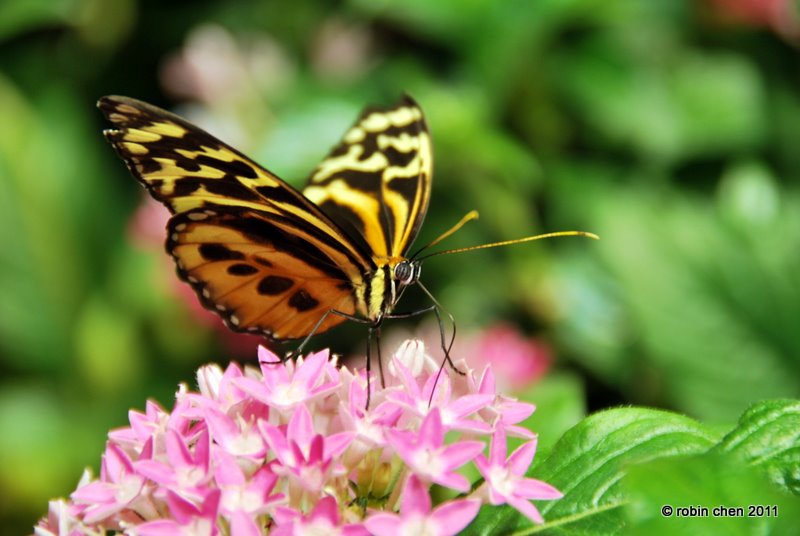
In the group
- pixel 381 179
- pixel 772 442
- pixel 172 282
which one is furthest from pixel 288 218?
pixel 172 282

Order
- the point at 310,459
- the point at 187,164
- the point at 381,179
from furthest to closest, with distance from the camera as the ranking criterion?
the point at 381,179 → the point at 187,164 → the point at 310,459

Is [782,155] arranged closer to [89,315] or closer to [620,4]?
[620,4]

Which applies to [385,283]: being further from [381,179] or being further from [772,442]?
[772,442]

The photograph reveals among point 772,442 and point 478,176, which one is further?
point 478,176

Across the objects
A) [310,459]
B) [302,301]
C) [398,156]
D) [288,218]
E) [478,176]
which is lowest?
[310,459]

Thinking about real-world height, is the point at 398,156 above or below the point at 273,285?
above

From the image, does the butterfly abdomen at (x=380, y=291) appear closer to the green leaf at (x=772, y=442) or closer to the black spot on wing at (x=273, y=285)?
the black spot on wing at (x=273, y=285)

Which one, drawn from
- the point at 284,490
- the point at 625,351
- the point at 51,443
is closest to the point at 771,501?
the point at 284,490

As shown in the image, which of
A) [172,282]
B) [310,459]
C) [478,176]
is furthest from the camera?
[172,282]

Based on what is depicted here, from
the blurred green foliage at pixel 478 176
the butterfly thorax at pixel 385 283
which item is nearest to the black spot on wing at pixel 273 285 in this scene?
the butterfly thorax at pixel 385 283
